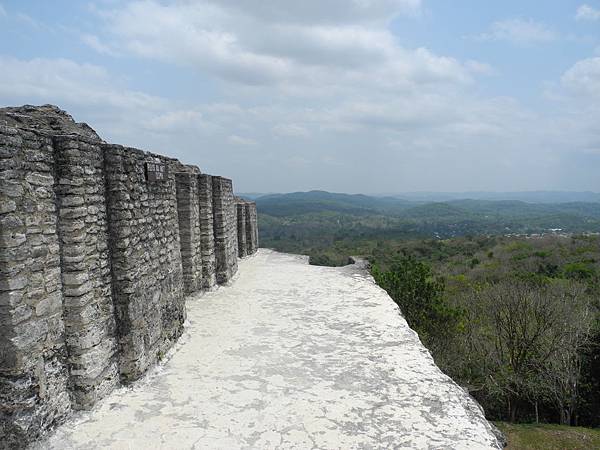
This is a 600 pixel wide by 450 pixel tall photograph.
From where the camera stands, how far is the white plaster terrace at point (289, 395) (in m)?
4.48

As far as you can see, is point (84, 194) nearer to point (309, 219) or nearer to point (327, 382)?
point (327, 382)

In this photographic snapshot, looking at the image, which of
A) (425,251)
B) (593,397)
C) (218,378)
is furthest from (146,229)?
(425,251)

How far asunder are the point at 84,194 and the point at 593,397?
49.3ft

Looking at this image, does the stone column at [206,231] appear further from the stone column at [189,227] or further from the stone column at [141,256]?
the stone column at [141,256]

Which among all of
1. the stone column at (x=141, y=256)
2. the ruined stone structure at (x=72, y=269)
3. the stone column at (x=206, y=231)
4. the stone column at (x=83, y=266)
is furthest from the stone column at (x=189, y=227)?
the stone column at (x=83, y=266)

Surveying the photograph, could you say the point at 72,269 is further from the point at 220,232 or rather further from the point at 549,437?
the point at 549,437

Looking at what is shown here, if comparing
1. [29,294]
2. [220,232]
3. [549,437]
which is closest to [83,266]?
[29,294]

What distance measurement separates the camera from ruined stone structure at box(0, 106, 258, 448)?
4.02 m

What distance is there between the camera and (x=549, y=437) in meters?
11.5

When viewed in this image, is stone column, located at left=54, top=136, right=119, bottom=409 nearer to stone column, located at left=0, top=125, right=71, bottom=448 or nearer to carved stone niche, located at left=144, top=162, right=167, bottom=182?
stone column, located at left=0, top=125, right=71, bottom=448

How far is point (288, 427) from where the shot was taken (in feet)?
15.4

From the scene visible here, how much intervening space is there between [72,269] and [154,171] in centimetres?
225

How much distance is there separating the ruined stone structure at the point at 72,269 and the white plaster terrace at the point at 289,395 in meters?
0.37

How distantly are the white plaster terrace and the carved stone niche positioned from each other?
2693 millimetres
